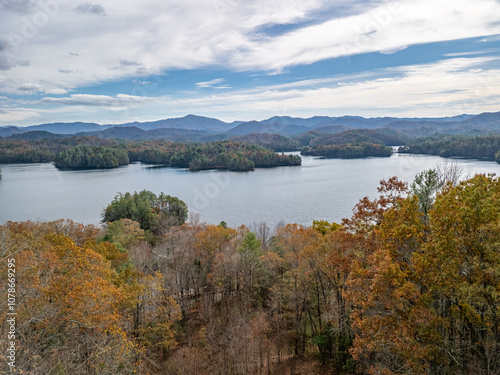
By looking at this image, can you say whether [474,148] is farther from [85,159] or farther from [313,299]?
[85,159]

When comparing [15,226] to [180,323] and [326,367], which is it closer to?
[180,323]

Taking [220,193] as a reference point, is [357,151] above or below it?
above

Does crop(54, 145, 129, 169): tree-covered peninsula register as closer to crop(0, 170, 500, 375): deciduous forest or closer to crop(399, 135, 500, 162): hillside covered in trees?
crop(0, 170, 500, 375): deciduous forest

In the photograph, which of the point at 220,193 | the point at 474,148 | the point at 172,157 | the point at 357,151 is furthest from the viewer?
the point at 357,151

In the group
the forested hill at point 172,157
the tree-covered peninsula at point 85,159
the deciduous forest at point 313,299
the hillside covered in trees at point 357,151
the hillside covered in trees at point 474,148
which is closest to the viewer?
the deciduous forest at point 313,299

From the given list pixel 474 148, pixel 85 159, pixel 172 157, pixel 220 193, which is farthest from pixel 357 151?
pixel 85 159

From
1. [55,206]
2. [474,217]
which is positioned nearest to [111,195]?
[55,206]

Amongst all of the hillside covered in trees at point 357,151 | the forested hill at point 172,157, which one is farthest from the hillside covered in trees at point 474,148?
the forested hill at point 172,157

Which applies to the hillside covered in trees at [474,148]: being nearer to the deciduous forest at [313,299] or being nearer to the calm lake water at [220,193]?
the calm lake water at [220,193]
